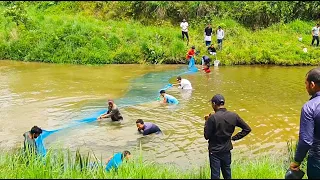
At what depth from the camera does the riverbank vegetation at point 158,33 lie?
22.7m

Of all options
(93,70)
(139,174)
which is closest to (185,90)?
(93,70)

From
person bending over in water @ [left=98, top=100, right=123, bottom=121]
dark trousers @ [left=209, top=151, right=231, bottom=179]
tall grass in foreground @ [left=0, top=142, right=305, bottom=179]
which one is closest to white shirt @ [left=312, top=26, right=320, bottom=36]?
person bending over in water @ [left=98, top=100, right=123, bottom=121]

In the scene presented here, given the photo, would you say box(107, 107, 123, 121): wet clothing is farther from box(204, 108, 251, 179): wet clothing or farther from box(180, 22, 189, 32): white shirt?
box(180, 22, 189, 32): white shirt

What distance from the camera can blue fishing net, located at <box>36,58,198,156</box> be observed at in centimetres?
1160

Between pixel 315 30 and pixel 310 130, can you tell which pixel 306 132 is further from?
pixel 315 30

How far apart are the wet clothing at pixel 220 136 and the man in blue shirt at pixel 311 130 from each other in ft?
3.57

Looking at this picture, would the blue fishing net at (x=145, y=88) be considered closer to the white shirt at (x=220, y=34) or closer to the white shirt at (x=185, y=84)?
the white shirt at (x=185, y=84)

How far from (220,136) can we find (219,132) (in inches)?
2.5

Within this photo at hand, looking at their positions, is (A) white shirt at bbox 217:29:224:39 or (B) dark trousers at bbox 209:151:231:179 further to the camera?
(A) white shirt at bbox 217:29:224:39

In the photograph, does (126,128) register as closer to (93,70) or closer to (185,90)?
(185,90)

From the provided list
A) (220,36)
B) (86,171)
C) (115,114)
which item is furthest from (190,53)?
(86,171)

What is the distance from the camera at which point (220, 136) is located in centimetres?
552

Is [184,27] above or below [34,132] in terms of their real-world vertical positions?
above

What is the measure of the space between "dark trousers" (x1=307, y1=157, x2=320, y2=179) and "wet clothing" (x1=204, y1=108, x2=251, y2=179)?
1.11m
